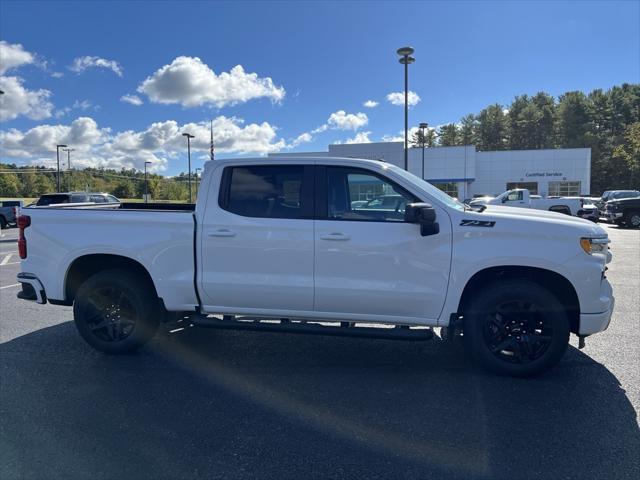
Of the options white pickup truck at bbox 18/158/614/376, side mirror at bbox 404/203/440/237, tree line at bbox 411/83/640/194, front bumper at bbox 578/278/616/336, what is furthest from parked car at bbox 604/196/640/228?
tree line at bbox 411/83/640/194

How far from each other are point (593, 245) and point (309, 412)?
2787 millimetres

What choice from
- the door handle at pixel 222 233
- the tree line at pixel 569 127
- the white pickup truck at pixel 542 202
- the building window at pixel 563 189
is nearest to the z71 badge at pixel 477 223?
the door handle at pixel 222 233

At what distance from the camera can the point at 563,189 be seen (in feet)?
159

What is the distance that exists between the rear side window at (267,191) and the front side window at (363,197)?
235 millimetres

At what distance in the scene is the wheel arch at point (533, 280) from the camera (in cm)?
404

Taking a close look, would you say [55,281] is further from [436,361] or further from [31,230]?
[436,361]

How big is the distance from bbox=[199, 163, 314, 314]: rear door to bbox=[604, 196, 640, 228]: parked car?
22.3 metres

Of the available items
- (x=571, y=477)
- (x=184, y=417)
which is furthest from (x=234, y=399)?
(x=571, y=477)

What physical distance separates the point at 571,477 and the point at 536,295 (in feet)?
5.28

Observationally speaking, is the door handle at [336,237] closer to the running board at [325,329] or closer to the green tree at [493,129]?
the running board at [325,329]

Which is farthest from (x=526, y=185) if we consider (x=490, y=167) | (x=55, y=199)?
(x=55, y=199)

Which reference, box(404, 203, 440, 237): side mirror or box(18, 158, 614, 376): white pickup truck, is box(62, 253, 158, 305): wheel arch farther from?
box(404, 203, 440, 237): side mirror

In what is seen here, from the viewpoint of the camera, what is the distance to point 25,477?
107 inches

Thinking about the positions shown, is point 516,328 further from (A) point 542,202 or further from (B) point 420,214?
(A) point 542,202
